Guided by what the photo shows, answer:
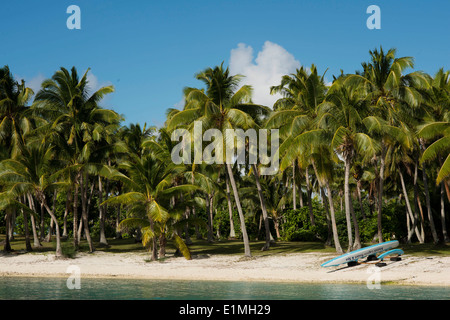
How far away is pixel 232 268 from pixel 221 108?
9.08 m

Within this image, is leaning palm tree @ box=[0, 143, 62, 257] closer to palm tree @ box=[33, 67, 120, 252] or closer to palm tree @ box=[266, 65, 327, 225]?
palm tree @ box=[33, 67, 120, 252]

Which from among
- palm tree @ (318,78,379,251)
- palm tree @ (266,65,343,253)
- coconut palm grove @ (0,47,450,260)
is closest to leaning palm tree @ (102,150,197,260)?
coconut palm grove @ (0,47,450,260)

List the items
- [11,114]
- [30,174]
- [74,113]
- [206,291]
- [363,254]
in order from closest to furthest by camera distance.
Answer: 1. [206,291]
2. [363,254]
3. [30,174]
4. [74,113]
5. [11,114]

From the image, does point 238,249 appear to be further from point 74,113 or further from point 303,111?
point 74,113

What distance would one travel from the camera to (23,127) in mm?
32000

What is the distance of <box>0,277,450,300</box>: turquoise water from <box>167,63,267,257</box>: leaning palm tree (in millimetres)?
8336

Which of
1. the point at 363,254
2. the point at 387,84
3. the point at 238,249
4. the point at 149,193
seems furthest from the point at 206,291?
the point at 387,84

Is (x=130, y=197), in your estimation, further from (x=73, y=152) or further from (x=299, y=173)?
(x=299, y=173)

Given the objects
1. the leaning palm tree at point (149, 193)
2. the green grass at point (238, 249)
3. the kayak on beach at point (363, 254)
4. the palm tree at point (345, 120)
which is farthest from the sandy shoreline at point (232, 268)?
the palm tree at point (345, 120)

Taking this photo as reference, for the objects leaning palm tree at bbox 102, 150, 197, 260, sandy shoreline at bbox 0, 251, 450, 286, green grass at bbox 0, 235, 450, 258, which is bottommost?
sandy shoreline at bbox 0, 251, 450, 286

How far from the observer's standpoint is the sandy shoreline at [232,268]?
1891 centimetres

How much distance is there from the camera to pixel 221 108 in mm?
26172

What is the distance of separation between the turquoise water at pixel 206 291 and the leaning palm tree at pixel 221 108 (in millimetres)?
8336

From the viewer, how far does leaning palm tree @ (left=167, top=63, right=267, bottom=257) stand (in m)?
25.2
